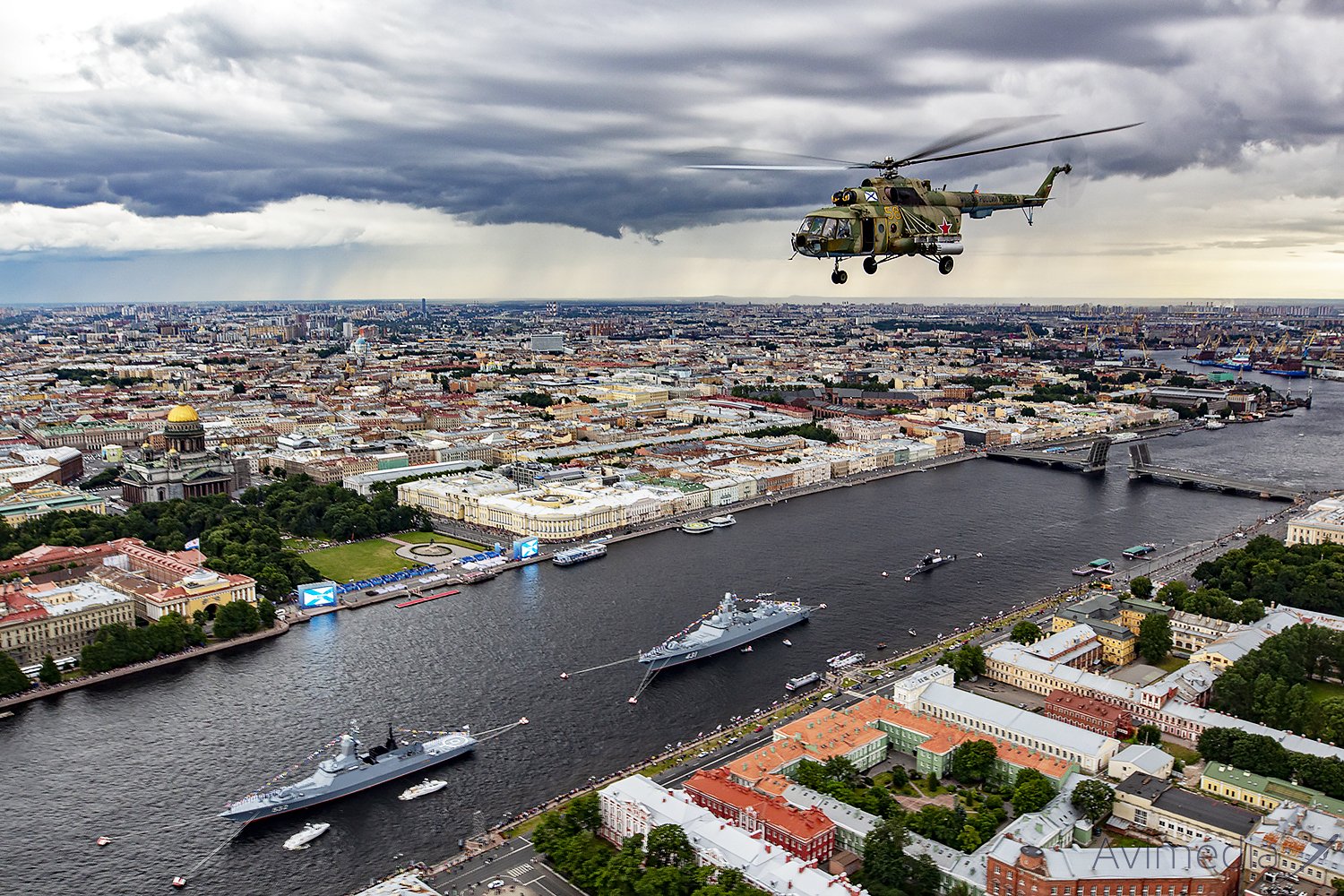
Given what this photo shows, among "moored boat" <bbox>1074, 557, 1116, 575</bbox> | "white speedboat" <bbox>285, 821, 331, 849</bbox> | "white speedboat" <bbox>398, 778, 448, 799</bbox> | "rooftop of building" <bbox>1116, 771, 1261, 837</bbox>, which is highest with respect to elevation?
"rooftop of building" <bbox>1116, 771, 1261, 837</bbox>

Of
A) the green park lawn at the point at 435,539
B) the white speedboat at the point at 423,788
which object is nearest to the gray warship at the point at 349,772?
the white speedboat at the point at 423,788

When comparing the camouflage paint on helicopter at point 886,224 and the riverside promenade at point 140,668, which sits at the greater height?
the camouflage paint on helicopter at point 886,224

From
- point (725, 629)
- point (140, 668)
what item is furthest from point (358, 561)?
point (725, 629)

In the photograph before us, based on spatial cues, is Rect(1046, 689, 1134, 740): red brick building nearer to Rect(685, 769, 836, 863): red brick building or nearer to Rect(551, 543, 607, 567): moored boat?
Rect(685, 769, 836, 863): red brick building

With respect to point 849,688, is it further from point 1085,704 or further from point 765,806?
point 765,806

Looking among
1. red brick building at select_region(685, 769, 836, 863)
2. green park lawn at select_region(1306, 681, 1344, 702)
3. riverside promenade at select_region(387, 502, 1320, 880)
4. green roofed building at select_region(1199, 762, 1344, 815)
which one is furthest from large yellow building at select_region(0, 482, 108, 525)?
green park lawn at select_region(1306, 681, 1344, 702)

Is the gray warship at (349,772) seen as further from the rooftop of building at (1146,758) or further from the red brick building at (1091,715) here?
the rooftop of building at (1146,758)
